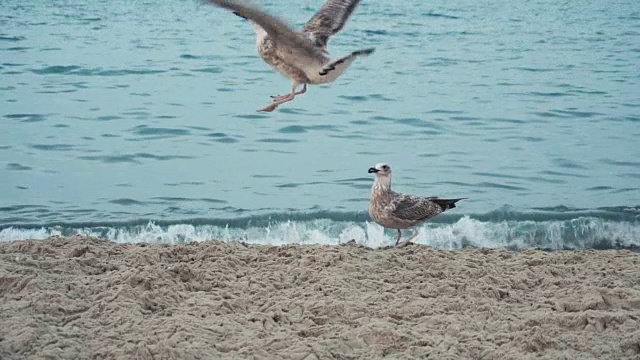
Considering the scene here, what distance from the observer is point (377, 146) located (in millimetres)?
12328

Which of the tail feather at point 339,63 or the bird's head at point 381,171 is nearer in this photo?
the tail feather at point 339,63

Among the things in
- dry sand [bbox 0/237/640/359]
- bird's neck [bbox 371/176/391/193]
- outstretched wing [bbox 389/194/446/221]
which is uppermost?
bird's neck [bbox 371/176/391/193]

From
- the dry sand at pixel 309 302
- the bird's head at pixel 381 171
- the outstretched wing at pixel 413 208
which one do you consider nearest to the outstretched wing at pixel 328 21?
the dry sand at pixel 309 302

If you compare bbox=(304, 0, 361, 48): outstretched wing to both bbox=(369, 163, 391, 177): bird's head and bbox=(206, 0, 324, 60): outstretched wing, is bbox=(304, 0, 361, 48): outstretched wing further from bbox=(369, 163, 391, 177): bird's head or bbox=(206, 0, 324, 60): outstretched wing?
bbox=(369, 163, 391, 177): bird's head

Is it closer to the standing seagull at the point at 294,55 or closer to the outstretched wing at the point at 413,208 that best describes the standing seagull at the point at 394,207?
the outstretched wing at the point at 413,208

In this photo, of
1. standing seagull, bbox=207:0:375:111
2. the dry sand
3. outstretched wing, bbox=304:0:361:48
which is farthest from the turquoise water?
the dry sand

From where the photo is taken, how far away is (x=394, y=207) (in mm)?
8266

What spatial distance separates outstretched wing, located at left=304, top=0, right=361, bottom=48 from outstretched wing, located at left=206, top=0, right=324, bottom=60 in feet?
0.88

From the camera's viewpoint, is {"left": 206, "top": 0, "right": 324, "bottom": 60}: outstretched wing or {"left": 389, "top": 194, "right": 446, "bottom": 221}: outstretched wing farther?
{"left": 389, "top": 194, "right": 446, "bottom": 221}: outstretched wing

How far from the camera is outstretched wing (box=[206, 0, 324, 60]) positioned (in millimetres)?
5234

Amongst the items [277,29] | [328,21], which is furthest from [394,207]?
[277,29]

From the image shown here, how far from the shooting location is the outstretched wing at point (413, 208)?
827 centimetres

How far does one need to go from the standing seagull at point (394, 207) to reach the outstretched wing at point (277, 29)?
2.42 m

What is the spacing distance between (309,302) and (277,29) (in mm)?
1501
